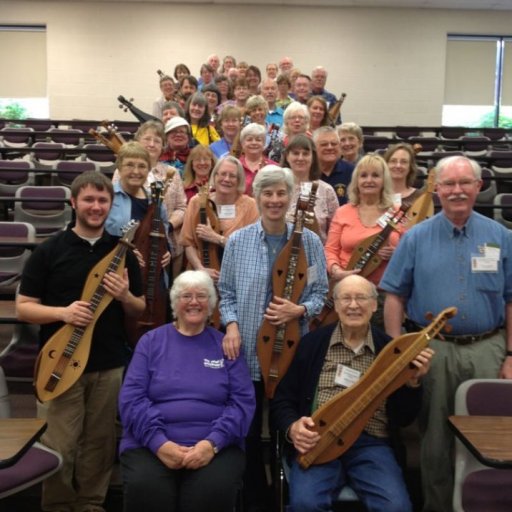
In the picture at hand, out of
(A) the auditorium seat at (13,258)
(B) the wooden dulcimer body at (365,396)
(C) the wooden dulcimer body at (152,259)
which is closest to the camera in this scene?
(B) the wooden dulcimer body at (365,396)

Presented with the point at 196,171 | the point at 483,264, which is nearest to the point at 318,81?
the point at 196,171

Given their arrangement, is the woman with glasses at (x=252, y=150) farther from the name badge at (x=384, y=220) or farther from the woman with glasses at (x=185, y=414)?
the woman with glasses at (x=185, y=414)

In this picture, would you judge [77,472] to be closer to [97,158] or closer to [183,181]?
[183,181]

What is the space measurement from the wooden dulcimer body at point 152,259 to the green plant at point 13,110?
10.7 metres

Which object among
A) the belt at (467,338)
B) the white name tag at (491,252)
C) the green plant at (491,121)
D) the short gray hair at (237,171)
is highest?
the green plant at (491,121)

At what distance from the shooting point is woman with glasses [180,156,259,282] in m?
3.16

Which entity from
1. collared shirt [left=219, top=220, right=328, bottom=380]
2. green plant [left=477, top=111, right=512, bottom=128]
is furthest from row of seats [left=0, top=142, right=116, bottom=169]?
green plant [left=477, top=111, right=512, bottom=128]

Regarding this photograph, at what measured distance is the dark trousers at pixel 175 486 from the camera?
2199 millimetres

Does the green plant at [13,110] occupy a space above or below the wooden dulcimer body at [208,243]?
above

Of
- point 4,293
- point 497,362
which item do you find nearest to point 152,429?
point 497,362

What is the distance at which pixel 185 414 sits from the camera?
2.34 m

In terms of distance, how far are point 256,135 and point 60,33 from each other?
31.4ft

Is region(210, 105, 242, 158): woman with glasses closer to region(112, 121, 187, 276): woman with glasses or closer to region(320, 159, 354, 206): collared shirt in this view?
region(112, 121, 187, 276): woman with glasses

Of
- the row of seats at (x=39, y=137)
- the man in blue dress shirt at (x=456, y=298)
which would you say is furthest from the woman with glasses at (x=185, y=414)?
the row of seats at (x=39, y=137)
